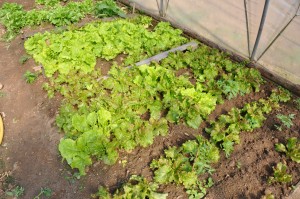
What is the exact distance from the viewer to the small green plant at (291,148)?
4004mm

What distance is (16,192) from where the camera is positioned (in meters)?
3.91

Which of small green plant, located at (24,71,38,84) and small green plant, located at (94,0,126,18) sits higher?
small green plant, located at (94,0,126,18)

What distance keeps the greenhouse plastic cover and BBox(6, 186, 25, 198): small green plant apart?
4078 millimetres

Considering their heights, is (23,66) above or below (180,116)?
below

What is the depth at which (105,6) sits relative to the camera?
653 cm

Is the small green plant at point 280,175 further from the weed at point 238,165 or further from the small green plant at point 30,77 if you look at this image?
the small green plant at point 30,77

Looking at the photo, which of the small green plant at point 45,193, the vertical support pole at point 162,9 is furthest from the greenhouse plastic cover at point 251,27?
the small green plant at point 45,193

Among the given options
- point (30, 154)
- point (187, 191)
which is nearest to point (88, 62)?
point (30, 154)

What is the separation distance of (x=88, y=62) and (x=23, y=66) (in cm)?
132

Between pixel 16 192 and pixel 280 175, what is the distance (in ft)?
11.1

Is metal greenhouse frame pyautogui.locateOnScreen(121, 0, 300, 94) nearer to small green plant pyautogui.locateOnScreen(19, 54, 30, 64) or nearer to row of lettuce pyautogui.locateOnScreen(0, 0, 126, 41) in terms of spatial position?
row of lettuce pyautogui.locateOnScreen(0, 0, 126, 41)

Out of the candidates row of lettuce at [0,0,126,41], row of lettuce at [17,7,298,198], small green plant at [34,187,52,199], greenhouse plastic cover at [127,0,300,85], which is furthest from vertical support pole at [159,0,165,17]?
small green plant at [34,187,52,199]

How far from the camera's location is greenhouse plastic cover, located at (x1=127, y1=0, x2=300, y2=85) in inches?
177

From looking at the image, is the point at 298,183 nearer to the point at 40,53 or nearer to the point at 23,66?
the point at 40,53
